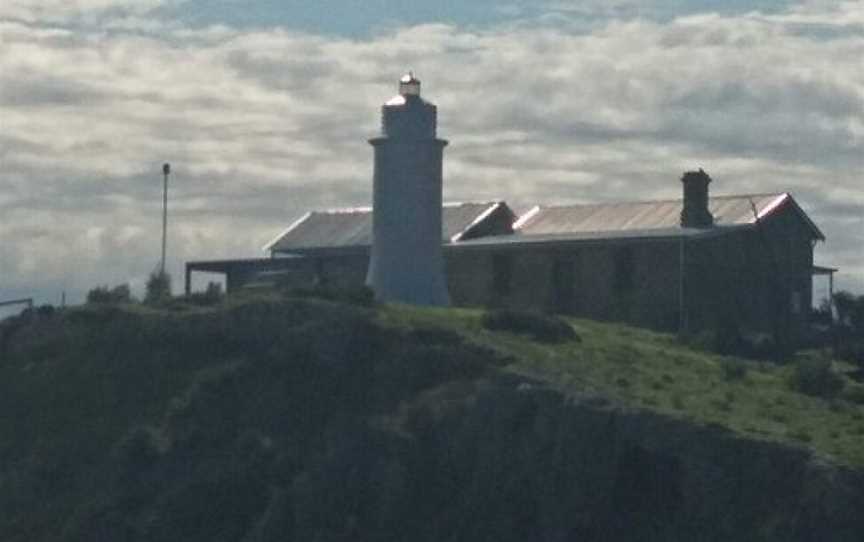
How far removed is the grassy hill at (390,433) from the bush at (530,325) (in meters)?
0.37

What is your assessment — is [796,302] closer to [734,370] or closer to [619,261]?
[619,261]

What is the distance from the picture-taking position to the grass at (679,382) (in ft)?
196

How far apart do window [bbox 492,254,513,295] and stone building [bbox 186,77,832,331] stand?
0.09 ft

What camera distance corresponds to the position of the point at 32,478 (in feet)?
210

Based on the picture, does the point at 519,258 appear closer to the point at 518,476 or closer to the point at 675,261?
the point at 675,261

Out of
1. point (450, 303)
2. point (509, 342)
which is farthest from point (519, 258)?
point (509, 342)

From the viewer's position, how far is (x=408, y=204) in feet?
247

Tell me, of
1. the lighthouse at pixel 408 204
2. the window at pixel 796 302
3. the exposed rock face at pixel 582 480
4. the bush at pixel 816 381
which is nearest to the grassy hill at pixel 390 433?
the exposed rock face at pixel 582 480

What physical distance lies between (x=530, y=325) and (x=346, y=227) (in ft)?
59.4

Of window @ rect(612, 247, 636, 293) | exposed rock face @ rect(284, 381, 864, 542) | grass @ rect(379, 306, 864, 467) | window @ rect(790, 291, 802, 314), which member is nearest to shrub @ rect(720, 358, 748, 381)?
grass @ rect(379, 306, 864, 467)

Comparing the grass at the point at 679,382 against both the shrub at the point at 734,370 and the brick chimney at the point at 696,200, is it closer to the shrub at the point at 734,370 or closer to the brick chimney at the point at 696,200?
Result: the shrub at the point at 734,370

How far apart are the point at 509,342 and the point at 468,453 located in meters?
5.66

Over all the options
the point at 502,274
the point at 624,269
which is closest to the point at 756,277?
the point at 624,269

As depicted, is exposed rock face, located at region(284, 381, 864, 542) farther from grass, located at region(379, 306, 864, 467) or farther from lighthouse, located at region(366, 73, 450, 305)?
lighthouse, located at region(366, 73, 450, 305)
